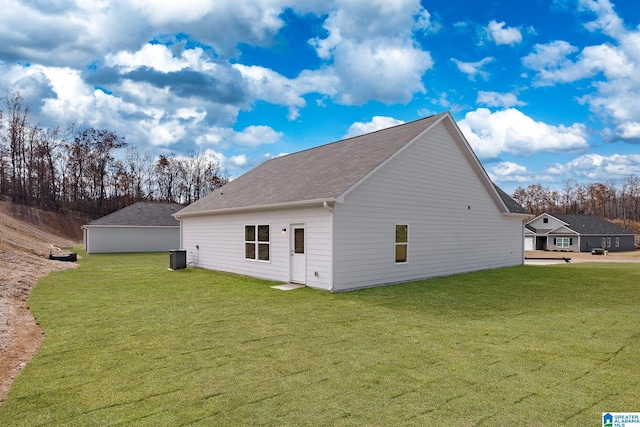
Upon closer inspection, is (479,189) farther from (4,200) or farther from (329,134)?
(4,200)

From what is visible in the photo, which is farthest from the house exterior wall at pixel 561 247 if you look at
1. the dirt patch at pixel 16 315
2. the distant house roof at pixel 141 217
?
the dirt patch at pixel 16 315

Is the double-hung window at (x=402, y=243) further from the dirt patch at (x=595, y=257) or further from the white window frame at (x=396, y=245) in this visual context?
the dirt patch at (x=595, y=257)

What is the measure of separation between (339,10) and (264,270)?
9323mm

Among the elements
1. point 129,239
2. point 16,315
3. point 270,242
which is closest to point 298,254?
point 270,242

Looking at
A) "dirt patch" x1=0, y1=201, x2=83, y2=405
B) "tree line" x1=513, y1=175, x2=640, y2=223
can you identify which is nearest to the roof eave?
"dirt patch" x1=0, y1=201, x2=83, y2=405

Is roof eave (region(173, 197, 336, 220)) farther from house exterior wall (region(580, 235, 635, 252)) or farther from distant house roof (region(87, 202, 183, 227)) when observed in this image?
house exterior wall (region(580, 235, 635, 252))

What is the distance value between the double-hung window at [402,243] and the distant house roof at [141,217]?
21663mm

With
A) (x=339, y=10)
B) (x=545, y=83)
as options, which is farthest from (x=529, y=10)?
(x=339, y=10)

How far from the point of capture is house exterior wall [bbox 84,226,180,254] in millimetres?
27859

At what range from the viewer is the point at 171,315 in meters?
7.55

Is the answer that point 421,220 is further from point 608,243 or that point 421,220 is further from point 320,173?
point 608,243

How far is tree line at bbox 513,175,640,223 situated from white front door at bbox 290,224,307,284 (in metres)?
62.6

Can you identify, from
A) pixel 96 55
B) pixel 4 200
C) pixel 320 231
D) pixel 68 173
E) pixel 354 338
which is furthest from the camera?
pixel 68 173

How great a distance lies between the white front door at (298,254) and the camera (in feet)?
36.2
